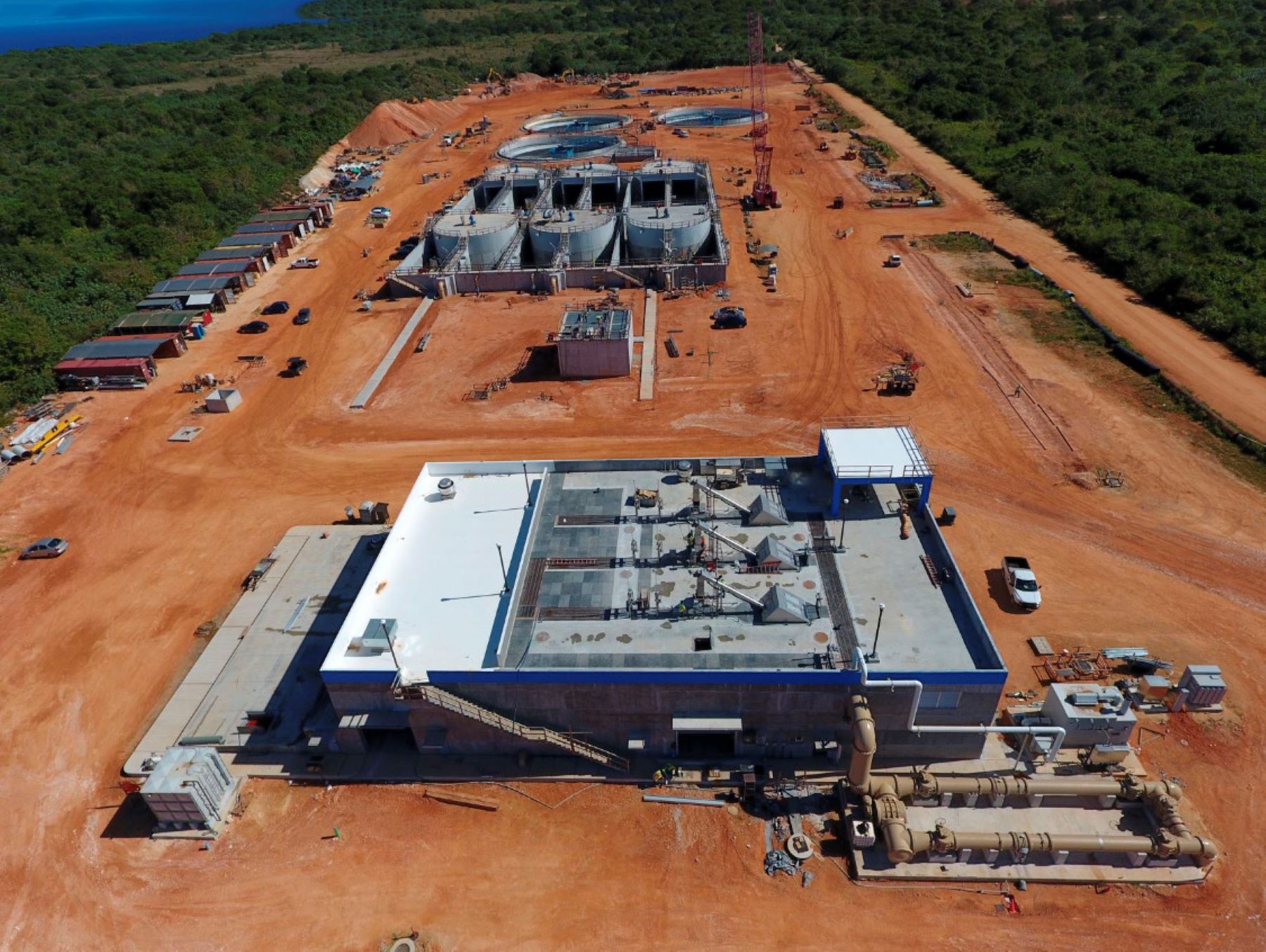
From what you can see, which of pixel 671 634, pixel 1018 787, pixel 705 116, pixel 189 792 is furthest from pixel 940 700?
pixel 705 116

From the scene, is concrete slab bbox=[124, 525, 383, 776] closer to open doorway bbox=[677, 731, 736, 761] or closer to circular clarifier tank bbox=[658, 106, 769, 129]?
open doorway bbox=[677, 731, 736, 761]

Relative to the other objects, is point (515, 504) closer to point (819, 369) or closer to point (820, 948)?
point (820, 948)

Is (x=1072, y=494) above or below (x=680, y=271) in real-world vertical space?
below

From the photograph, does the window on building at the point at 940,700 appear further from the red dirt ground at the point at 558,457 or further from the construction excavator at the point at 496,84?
the construction excavator at the point at 496,84

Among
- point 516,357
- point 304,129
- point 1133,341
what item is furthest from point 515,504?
point 304,129

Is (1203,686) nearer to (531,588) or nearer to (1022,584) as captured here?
(1022,584)
